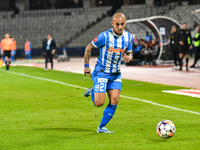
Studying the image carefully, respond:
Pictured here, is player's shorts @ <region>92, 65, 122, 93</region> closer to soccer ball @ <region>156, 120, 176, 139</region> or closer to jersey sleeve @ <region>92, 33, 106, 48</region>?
jersey sleeve @ <region>92, 33, 106, 48</region>

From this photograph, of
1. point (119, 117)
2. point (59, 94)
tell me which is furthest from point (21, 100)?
point (119, 117)

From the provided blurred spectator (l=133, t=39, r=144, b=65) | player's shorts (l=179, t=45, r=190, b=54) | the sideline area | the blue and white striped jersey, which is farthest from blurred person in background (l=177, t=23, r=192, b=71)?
the blue and white striped jersey

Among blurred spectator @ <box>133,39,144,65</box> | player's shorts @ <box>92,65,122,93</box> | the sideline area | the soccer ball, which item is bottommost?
the sideline area

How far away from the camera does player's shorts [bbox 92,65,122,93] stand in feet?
20.0

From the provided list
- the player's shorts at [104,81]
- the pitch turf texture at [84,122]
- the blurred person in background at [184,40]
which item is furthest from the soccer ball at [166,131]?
the blurred person in background at [184,40]

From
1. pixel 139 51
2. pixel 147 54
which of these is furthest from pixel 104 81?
pixel 139 51

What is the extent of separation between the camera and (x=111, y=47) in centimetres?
613

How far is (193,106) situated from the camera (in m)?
8.98

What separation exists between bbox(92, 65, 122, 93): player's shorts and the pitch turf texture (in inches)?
28.1

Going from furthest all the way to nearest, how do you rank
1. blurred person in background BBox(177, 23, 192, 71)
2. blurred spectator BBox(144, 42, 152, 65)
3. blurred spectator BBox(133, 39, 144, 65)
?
blurred spectator BBox(133, 39, 144, 65) < blurred spectator BBox(144, 42, 152, 65) < blurred person in background BBox(177, 23, 192, 71)

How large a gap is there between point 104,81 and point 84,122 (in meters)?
1.28

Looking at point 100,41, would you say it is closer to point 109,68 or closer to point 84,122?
point 109,68

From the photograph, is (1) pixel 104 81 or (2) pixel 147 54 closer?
(1) pixel 104 81

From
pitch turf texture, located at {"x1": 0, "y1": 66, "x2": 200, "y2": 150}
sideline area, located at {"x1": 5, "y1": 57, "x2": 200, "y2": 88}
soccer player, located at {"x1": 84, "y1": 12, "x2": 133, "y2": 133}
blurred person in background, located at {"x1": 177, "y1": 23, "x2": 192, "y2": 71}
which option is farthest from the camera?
blurred person in background, located at {"x1": 177, "y1": 23, "x2": 192, "y2": 71}
